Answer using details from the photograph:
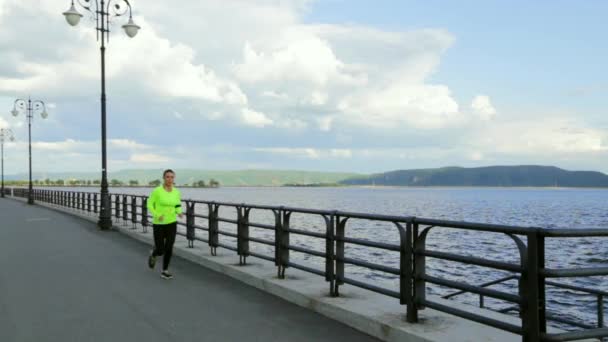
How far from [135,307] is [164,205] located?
335 centimetres

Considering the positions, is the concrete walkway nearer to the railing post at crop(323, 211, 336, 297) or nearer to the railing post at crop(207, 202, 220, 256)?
the railing post at crop(323, 211, 336, 297)

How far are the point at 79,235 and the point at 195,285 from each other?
37.2ft

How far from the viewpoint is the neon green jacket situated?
11148 mm

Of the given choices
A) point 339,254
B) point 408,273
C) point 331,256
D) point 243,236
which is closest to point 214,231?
point 243,236

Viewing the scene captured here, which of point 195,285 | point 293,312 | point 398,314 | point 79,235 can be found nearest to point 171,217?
point 195,285

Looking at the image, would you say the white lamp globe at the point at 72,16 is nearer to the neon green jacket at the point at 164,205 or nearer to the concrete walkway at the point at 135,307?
the concrete walkway at the point at 135,307

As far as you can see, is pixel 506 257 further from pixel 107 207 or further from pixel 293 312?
pixel 293 312

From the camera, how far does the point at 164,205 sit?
11.2 metres

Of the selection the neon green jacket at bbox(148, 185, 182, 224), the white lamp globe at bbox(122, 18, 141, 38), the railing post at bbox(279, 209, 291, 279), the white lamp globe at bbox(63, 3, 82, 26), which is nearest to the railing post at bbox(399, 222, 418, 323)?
the railing post at bbox(279, 209, 291, 279)

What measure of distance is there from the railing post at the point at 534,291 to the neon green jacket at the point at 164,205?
24.4ft

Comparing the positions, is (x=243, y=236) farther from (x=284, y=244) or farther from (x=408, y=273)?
(x=408, y=273)

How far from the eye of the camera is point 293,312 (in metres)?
7.68

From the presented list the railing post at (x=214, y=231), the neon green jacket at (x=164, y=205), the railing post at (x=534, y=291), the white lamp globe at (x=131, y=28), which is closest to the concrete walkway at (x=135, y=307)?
the railing post at (x=214, y=231)

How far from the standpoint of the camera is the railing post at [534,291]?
15.9 feet
